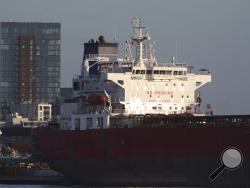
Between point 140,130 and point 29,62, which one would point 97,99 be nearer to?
point 140,130

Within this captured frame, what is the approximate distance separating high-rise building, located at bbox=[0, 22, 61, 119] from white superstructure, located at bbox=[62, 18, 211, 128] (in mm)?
70171

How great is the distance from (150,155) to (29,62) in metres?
85.6

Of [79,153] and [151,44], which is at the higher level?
[151,44]

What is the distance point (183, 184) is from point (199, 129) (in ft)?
9.56

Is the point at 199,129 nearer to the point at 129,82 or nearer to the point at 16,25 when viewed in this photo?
the point at 129,82

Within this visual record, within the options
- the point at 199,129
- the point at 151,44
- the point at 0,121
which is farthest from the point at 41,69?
the point at 199,129

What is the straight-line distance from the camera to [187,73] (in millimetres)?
73625

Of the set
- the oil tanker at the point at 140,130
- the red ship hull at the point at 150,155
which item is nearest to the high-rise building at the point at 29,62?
the oil tanker at the point at 140,130

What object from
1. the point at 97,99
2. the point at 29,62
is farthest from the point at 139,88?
the point at 29,62

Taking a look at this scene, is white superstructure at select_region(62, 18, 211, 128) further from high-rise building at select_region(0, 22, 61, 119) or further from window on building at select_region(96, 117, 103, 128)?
high-rise building at select_region(0, 22, 61, 119)

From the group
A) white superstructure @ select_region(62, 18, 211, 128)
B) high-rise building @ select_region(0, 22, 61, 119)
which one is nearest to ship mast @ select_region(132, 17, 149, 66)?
white superstructure @ select_region(62, 18, 211, 128)

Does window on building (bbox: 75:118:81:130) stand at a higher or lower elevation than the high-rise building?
lower

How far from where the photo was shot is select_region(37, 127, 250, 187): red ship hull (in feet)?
209

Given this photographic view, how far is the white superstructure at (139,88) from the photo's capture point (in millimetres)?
71562
